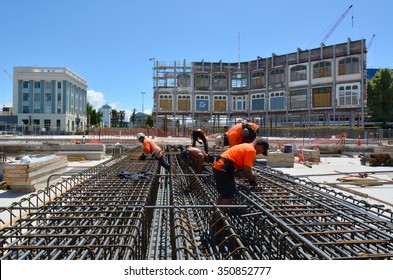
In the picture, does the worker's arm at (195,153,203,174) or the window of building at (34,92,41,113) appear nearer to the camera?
the worker's arm at (195,153,203,174)

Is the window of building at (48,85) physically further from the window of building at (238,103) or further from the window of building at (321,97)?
the window of building at (321,97)

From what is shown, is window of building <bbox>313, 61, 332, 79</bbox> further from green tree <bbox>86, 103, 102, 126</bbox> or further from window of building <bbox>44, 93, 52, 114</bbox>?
green tree <bbox>86, 103, 102, 126</bbox>

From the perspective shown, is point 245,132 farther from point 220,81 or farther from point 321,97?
point 220,81

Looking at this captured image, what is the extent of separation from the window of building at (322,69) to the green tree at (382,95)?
1000 centimetres

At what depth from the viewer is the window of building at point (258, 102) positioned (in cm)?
5856

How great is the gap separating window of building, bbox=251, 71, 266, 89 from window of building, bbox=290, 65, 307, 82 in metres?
5.33

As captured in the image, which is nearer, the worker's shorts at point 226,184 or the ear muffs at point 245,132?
the worker's shorts at point 226,184

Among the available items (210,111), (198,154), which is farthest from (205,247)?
(210,111)

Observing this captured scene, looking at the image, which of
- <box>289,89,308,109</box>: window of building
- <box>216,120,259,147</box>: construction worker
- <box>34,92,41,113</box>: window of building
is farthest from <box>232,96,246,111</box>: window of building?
<box>216,120,259,147</box>: construction worker

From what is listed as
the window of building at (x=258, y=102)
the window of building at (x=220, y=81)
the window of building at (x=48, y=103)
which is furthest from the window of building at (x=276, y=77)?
the window of building at (x=48, y=103)

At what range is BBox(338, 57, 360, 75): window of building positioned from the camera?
49.2 metres

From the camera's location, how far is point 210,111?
6075cm
